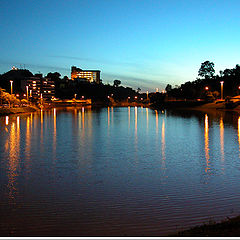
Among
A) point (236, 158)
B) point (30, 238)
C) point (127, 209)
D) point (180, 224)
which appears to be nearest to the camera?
point (30, 238)

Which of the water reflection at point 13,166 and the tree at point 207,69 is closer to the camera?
the water reflection at point 13,166

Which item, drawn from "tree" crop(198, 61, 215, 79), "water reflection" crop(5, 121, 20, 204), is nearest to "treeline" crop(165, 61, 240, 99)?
"tree" crop(198, 61, 215, 79)

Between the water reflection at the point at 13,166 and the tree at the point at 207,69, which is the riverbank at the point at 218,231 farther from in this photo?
the tree at the point at 207,69

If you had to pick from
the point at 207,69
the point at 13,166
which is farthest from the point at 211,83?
the point at 13,166

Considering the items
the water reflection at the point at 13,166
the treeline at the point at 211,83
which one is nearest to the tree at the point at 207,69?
the treeline at the point at 211,83

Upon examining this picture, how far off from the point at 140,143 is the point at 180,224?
16096mm

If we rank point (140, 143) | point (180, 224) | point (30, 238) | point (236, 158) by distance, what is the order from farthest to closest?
point (140, 143) < point (236, 158) < point (180, 224) < point (30, 238)

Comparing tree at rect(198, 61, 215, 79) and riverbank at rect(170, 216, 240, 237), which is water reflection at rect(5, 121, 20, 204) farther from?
tree at rect(198, 61, 215, 79)

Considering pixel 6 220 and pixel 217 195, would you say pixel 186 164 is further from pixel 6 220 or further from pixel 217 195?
pixel 6 220

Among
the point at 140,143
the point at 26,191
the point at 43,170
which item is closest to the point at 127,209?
the point at 26,191

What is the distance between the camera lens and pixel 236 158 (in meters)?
17.2

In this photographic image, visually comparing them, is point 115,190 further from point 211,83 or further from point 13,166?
point 211,83

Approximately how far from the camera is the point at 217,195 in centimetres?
1057

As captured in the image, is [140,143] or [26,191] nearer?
[26,191]
